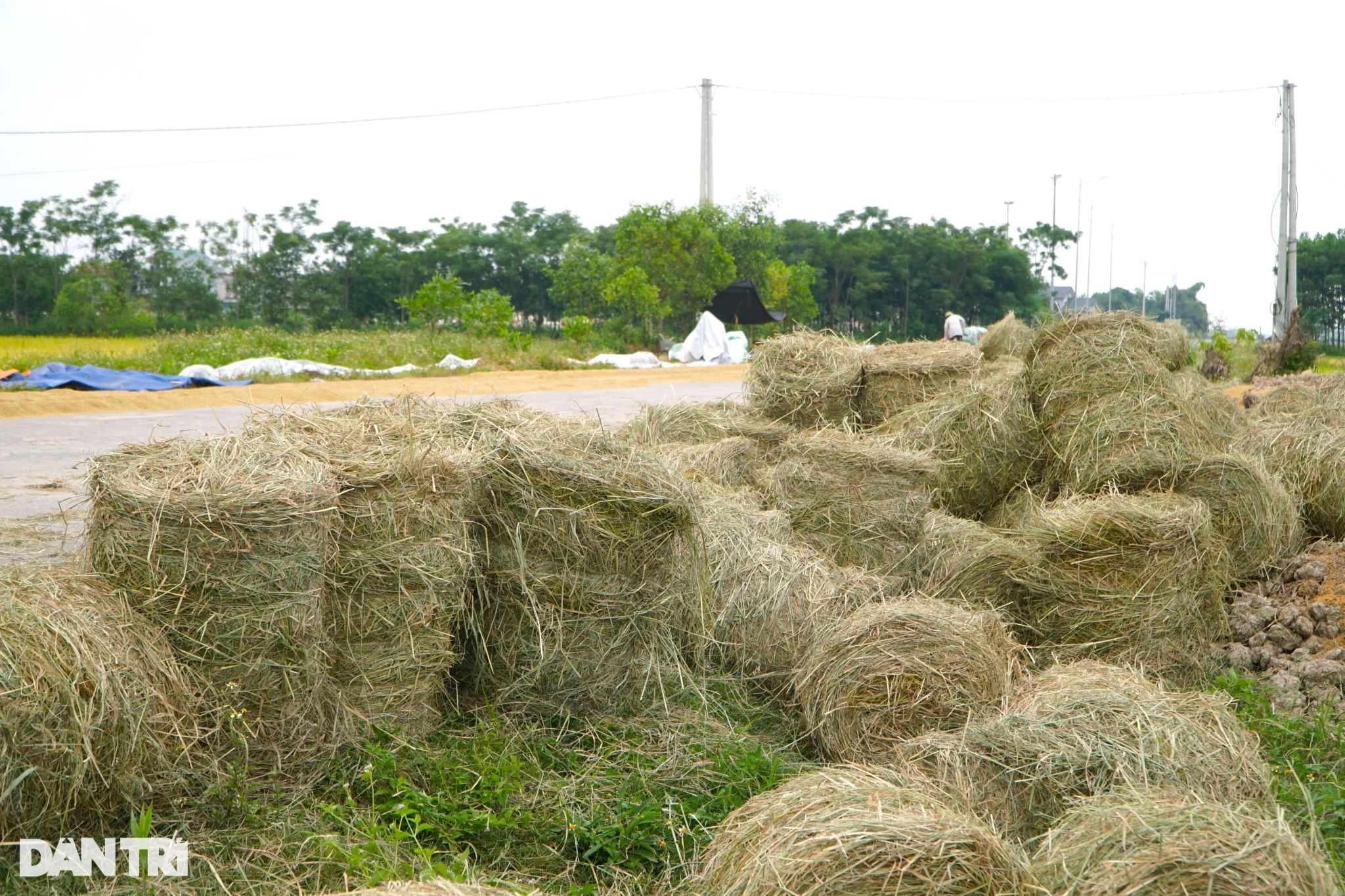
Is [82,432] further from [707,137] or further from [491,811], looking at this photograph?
[707,137]

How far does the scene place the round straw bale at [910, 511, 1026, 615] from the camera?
18.3 feet

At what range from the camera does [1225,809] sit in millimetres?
2646

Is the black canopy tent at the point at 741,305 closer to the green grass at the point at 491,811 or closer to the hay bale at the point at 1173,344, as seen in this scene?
the hay bale at the point at 1173,344

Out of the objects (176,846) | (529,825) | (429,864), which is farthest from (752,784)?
(176,846)

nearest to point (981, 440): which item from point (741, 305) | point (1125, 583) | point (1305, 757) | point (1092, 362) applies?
point (1092, 362)

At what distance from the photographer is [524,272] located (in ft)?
183

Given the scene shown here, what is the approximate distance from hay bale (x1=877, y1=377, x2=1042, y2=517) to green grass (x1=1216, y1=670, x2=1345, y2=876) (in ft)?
6.98

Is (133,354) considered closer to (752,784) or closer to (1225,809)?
(752,784)

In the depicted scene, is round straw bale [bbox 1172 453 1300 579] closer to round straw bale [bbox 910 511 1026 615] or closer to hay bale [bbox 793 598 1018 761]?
round straw bale [bbox 910 511 1026 615]

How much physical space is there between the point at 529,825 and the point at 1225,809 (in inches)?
83.8

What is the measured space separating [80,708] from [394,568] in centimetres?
111

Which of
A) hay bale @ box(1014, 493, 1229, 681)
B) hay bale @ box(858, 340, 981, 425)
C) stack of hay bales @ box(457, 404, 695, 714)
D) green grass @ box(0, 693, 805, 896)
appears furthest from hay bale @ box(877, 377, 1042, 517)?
green grass @ box(0, 693, 805, 896)

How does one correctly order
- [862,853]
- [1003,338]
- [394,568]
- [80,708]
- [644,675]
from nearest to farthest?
[862,853] < [80,708] < [394,568] < [644,675] < [1003,338]

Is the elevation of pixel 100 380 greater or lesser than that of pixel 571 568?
greater
